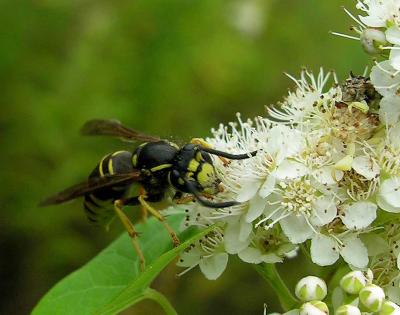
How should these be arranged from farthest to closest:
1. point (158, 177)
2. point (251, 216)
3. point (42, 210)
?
1. point (42, 210)
2. point (158, 177)
3. point (251, 216)

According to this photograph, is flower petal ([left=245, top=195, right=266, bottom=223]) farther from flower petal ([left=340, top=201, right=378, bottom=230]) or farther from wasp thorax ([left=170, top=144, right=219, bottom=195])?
flower petal ([left=340, top=201, right=378, bottom=230])

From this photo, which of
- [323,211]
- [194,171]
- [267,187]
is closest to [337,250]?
[323,211]

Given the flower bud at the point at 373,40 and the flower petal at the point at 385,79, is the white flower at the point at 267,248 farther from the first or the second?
the flower bud at the point at 373,40

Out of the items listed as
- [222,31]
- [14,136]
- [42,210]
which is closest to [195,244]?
[42,210]

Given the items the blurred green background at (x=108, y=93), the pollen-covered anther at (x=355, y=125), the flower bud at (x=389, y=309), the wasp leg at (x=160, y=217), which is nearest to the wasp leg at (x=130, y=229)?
the wasp leg at (x=160, y=217)

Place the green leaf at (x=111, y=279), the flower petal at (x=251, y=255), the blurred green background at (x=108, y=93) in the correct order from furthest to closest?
1. the blurred green background at (x=108, y=93)
2. the green leaf at (x=111, y=279)
3. the flower petal at (x=251, y=255)

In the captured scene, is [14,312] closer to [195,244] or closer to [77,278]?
[77,278]
